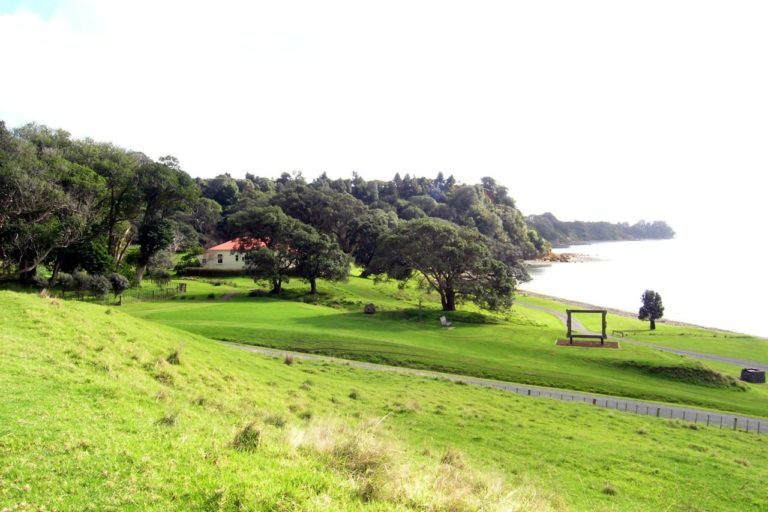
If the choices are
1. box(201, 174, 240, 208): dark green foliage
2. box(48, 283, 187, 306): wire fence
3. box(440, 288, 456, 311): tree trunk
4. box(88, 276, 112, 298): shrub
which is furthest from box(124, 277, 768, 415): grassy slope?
box(201, 174, 240, 208): dark green foliage

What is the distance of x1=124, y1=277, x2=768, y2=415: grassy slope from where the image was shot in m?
33.6

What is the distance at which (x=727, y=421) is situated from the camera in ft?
88.5

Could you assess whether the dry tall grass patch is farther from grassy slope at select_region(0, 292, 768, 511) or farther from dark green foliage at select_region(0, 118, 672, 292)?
dark green foliage at select_region(0, 118, 672, 292)

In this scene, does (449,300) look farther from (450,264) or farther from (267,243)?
(267,243)

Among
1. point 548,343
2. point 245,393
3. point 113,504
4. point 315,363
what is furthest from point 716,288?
point 113,504

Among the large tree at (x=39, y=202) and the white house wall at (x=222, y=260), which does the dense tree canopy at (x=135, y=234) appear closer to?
the large tree at (x=39, y=202)

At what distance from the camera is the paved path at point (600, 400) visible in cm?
2670

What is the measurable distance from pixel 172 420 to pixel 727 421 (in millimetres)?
30002

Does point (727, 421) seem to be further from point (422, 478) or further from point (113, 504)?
point (113, 504)

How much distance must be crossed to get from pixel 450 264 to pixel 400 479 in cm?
5422

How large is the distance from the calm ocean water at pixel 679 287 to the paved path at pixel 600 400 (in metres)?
56.4

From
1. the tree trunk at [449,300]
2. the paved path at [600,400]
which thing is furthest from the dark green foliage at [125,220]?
the paved path at [600,400]

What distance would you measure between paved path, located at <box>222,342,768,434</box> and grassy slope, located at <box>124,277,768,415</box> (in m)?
1.40

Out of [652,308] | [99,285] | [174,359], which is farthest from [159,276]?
[652,308]
